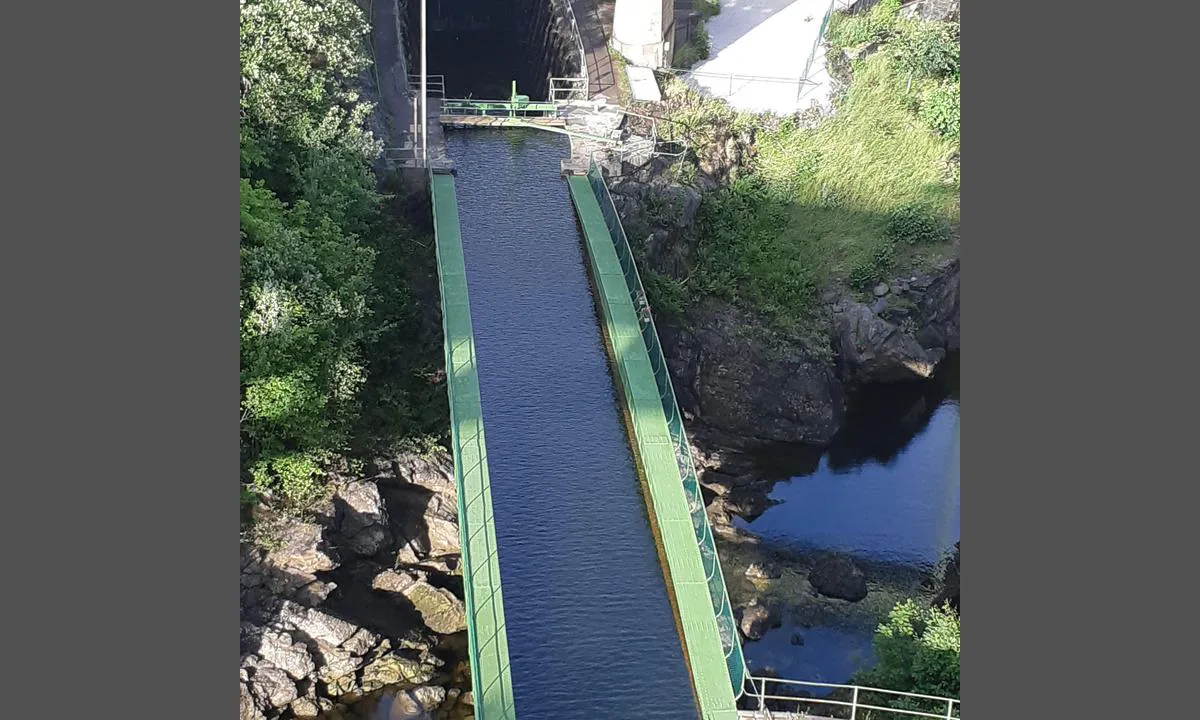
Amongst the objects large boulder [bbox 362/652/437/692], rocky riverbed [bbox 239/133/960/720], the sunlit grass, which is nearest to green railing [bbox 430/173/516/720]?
rocky riverbed [bbox 239/133/960/720]

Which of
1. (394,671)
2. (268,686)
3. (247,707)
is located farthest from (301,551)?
(247,707)

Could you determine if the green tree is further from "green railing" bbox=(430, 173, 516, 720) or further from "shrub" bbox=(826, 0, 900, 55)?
"shrub" bbox=(826, 0, 900, 55)

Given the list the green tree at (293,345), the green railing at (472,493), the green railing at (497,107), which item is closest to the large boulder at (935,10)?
the green railing at (497,107)

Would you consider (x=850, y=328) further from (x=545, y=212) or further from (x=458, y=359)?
(x=458, y=359)

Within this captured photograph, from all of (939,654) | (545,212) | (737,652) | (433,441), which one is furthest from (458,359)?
(939,654)

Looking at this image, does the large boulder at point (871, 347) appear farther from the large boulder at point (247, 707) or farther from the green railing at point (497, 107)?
the large boulder at point (247, 707)

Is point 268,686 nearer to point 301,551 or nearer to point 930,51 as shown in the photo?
point 301,551
